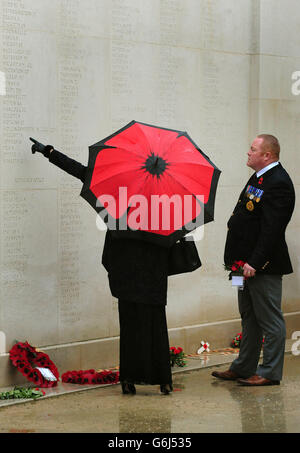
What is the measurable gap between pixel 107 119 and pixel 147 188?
5.15 feet

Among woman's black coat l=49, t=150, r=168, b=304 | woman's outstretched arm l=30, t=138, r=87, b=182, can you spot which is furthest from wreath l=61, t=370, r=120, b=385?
woman's outstretched arm l=30, t=138, r=87, b=182

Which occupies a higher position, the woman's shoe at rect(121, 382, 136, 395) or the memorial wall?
the memorial wall

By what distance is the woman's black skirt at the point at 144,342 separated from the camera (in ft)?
22.6

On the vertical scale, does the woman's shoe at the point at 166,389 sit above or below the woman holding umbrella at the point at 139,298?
below

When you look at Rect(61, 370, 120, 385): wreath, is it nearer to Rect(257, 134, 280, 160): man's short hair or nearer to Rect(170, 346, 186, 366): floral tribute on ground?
Rect(170, 346, 186, 366): floral tribute on ground

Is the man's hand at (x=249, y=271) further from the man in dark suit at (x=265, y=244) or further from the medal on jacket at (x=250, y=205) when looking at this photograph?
the medal on jacket at (x=250, y=205)

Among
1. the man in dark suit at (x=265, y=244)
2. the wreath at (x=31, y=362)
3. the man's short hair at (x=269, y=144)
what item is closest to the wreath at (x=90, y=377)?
the wreath at (x=31, y=362)

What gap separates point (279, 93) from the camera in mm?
9219

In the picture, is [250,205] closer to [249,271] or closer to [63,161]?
[249,271]

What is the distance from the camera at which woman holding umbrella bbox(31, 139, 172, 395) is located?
6.84 meters

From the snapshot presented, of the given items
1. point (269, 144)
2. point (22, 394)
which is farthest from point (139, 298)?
point (269, 144)

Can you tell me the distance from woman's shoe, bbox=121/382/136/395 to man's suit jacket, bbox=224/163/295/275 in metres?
1.24

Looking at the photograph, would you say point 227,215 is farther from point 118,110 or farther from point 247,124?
point 118,110

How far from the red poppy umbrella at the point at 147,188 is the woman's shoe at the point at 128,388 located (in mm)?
1141
